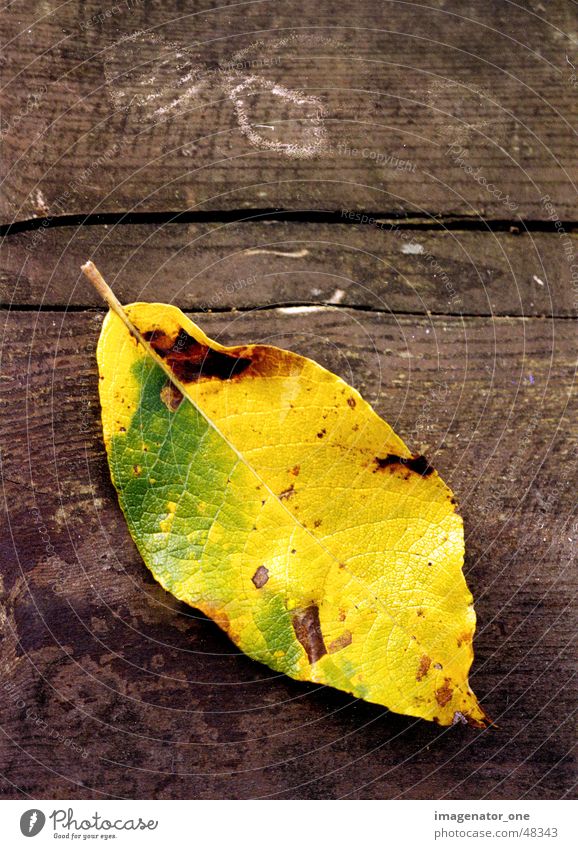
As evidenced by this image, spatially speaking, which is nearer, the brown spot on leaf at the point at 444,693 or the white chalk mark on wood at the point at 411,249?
the brown spot on leaf at the point at 444,693

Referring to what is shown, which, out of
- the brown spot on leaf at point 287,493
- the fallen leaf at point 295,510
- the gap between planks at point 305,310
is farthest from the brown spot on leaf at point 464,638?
the gap between planks at point 305,310

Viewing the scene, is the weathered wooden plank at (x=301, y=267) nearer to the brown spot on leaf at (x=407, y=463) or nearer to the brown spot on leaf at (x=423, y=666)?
the brown spot on leaf at (x=407, y=463)

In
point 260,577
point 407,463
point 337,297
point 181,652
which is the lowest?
point 181,652

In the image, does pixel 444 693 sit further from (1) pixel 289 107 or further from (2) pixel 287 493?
(1) pixel 289 107

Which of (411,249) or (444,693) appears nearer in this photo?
(444,693)

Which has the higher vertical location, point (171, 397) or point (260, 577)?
point (171, 397)

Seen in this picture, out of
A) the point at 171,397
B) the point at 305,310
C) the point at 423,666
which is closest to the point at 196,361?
the point at 171,397

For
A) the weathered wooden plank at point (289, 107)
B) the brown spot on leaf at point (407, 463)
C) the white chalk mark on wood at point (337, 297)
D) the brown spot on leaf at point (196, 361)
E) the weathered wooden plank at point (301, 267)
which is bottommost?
the brown spot on leaf at point (407, 463)

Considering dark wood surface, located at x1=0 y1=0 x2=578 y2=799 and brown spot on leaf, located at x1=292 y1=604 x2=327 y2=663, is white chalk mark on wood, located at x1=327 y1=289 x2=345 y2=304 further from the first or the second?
brown spot on leaf, located at x1=292 y1=604 x2=327 y2=663
